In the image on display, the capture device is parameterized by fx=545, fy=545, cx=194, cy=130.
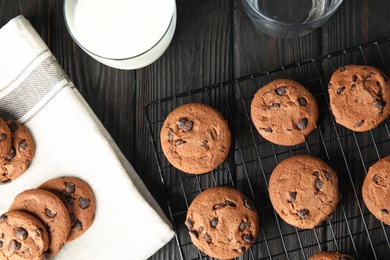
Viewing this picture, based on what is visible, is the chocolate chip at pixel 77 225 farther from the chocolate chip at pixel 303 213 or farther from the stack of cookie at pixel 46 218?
the chocolate chip at pixel 303 213

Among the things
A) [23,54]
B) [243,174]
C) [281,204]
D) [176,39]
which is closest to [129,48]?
Answer: [176,39]

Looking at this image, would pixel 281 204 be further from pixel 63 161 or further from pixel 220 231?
pixel 63 161

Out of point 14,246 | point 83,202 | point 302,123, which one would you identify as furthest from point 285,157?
point 14,246

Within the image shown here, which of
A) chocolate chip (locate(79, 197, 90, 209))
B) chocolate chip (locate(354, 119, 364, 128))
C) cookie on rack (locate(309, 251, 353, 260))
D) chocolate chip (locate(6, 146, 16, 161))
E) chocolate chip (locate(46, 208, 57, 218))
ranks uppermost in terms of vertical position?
chocolate chip (locate(6, 146, 16, 161))

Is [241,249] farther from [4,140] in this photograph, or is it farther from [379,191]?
[4,140]

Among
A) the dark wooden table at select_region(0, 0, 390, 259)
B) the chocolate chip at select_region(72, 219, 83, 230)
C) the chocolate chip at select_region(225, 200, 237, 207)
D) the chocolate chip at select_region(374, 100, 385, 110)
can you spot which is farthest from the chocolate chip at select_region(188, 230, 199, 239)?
the chocolate chip at select_region(374, 100, 385, 110)

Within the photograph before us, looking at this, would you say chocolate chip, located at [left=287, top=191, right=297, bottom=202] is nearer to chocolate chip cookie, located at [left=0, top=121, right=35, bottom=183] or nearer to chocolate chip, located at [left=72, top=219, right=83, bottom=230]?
chocolate chip, located at [left=72, top=219, right=83, bottom=230]

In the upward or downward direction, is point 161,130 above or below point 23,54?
below

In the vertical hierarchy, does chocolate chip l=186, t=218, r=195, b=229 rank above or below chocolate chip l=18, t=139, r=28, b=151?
below
